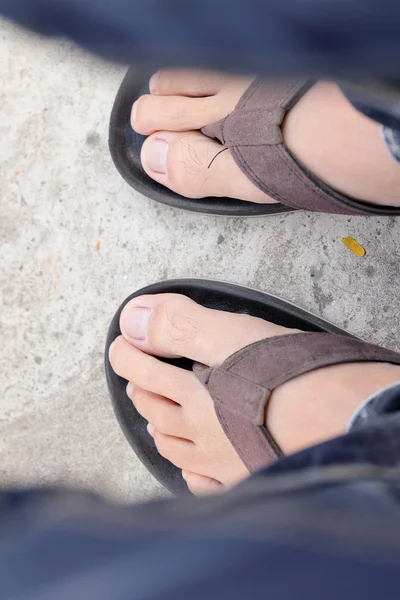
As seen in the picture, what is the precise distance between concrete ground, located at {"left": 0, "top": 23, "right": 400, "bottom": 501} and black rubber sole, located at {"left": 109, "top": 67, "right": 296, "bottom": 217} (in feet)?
0.11

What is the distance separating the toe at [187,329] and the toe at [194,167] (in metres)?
0.20

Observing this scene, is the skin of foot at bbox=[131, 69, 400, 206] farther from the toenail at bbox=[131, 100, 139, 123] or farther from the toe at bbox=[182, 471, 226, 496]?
the toe at bbox=[182, 471, 226, 496]

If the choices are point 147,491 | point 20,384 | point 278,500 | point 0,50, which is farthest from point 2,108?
point 278,500

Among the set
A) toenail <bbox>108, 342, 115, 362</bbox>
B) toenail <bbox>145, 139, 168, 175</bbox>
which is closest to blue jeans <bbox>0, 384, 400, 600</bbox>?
toenail <bbox>108, 342, 115, 362</bbox>

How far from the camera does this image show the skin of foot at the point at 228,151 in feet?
2.41

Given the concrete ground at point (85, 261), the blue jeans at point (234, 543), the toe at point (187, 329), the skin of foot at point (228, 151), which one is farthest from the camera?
the concrete ground at point (85, 261)

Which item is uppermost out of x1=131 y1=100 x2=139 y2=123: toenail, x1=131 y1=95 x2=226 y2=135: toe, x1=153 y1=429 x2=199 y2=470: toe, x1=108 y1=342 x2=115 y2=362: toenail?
x1=131 y1=95 x2=226 y2=135: toe

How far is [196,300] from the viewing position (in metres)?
1.01

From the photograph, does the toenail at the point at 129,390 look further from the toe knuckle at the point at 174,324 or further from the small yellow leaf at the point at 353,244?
the small yellow leaf at the point at 353,244

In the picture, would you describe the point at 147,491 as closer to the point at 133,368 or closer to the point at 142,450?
the point at 142,450

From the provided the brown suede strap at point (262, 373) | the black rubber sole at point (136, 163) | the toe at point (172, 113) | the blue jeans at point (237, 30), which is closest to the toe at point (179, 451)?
the brown suede strap at point (262, 373)

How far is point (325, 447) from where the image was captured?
54 centimetres

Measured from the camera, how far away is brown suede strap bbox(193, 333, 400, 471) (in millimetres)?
787

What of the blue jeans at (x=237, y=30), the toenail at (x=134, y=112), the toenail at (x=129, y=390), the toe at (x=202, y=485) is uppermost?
the blue jeans at (x=237, y=30)
